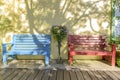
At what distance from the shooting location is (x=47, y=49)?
638cm

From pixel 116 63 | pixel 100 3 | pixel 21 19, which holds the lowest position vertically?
pixel 116 63

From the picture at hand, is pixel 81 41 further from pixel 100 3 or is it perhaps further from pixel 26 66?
pixel 26 66

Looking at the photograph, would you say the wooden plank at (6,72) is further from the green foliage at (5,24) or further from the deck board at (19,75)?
the green foliage at (5,24)

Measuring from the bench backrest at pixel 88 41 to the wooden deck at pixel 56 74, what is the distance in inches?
56.8

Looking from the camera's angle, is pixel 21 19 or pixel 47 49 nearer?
pixel 47 49

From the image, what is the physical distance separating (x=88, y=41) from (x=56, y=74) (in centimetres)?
213

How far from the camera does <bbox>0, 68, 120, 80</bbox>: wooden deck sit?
197 inches

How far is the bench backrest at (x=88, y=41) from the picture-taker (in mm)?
7043

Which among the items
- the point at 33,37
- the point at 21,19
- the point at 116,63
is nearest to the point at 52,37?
the point at 33,37

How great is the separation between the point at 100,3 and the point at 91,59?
181 centimetres

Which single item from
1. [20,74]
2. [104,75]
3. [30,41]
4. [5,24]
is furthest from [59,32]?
Answer: [104,75]

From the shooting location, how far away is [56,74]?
5336mm

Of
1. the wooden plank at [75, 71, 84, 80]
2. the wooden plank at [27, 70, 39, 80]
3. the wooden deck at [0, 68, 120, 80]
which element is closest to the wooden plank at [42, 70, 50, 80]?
the wooden deck at [0, 68, 120, 80]

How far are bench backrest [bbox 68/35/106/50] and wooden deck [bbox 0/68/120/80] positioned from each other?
4.73 ft
